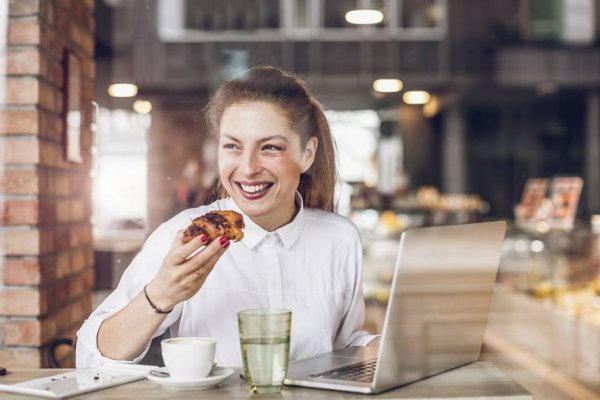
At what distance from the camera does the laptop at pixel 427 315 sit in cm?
129

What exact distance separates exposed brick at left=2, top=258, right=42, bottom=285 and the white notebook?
2.79 feet

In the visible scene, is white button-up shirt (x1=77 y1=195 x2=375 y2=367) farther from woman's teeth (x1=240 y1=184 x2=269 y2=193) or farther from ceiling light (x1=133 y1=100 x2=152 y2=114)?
ceiling light (x1=133 y1=100 x2=152 y2=114)

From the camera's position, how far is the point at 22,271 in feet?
7.51

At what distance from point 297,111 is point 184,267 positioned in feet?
2.12

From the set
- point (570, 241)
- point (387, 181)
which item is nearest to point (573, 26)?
point (387, 181)

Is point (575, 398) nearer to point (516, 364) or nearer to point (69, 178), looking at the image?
point (516, 364)

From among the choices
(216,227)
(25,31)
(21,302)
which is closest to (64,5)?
(25,31)

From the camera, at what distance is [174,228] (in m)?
1.87

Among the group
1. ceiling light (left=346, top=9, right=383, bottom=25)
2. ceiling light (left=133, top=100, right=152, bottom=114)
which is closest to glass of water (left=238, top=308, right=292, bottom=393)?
ceiling light (left=133, top=100, right=152, bottom=114)

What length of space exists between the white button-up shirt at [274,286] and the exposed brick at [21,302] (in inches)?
23.3

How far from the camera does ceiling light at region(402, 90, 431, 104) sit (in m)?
9.22

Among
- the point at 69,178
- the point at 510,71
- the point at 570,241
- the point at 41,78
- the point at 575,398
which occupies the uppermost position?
the point at 510,71

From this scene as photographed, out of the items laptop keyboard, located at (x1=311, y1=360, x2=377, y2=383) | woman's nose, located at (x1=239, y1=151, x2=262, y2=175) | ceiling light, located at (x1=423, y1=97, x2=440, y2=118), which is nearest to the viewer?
laptop keyboard, located at (x1=311, y1=360, x2=377, y2=383)

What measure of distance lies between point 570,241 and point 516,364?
695 millimetres
